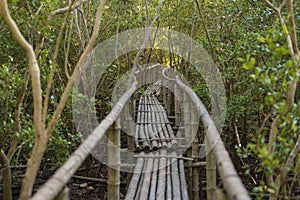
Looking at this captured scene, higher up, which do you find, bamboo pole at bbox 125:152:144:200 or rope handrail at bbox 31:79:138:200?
rope handrail at bbox 31:79:138:200

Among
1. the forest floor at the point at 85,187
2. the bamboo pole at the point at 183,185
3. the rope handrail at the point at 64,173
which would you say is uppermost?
the rope handrail at the point at 64,173

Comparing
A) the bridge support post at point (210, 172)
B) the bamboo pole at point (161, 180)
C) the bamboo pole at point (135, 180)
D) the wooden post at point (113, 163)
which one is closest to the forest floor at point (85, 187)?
the bamboo pole at point (135, 180)

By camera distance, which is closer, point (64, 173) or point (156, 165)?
point (64, 173)

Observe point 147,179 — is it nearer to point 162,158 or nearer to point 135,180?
point 135,180

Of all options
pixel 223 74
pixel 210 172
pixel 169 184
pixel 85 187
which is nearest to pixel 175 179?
pixel 169 184

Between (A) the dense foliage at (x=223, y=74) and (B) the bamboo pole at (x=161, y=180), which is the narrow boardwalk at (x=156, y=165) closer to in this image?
→ (B) the bamboo pole at (x=161, y=180)

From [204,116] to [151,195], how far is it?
40.3 inches

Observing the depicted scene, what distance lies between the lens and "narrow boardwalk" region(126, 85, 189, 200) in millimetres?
3392

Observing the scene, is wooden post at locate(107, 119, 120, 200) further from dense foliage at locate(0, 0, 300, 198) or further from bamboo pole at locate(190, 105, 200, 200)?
bamboo pole at locate(190, 105, 200, 200)

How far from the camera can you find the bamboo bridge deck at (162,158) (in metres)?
1.31

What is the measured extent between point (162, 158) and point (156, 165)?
227 mm

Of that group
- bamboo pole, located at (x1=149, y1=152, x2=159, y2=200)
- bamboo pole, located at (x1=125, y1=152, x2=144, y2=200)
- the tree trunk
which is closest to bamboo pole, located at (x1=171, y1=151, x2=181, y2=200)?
bamboo pole, located at (x1=149, y1=152, x2=159, y2=200)

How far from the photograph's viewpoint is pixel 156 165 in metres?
4.30

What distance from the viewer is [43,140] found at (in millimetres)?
2324
